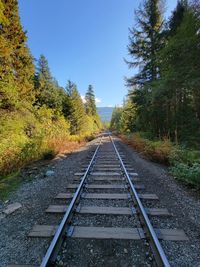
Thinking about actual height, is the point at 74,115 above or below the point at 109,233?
above

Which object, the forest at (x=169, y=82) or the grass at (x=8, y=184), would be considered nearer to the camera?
the grass at (x=8, y=184)

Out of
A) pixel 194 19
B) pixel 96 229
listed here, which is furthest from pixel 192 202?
pixel 194 19

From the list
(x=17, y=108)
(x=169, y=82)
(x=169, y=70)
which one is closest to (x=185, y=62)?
(x=169, y=70)

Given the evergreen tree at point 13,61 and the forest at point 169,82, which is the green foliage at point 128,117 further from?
the evergreen tree at point 13,61

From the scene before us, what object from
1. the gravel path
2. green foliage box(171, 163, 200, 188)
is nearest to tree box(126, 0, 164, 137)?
green foliage box(171, 163, 200, 188)

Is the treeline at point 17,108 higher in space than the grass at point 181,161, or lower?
higher

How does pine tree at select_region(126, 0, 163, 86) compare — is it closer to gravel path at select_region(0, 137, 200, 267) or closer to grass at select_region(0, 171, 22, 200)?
gravel path at select_region(0, 137, 200, 267)

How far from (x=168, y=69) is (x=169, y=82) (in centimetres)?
112

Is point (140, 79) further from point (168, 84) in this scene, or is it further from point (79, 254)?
point (79, 254)

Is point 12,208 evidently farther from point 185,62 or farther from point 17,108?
point 185,62

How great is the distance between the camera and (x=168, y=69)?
10.9 metres

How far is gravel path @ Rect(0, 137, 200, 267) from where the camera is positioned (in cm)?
246

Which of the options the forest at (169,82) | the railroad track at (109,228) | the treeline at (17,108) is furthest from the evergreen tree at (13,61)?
the forest at (169,82)

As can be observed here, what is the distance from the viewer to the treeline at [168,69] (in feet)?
31.5
